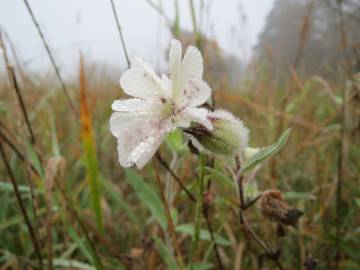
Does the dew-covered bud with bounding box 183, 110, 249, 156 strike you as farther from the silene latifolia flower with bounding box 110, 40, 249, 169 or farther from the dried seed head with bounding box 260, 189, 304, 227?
the dried seed head with bounding box 260, 189, 304, 227

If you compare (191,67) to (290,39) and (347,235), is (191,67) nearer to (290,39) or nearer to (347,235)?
(347,235)

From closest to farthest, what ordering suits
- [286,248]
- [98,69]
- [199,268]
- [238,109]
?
[199,268], [286,248], [238,109], [98,69]

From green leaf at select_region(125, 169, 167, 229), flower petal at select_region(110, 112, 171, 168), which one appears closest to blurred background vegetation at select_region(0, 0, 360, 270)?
green leaf at select_region(125, 169, 167, 229)

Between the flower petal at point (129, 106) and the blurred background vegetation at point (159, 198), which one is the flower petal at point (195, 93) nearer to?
Result: the flower petal at point (129, 106)

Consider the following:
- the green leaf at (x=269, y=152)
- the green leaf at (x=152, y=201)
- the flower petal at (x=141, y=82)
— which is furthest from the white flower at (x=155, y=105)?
the green leaf at (x=152, y=201)

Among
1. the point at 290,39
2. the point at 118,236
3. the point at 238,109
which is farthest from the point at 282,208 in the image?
the point at 290,39

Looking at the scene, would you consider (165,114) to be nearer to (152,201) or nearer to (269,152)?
(269,152)

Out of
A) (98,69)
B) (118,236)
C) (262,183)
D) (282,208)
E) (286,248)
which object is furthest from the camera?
(98,69)

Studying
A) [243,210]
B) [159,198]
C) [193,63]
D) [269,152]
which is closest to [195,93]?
[193,63]
